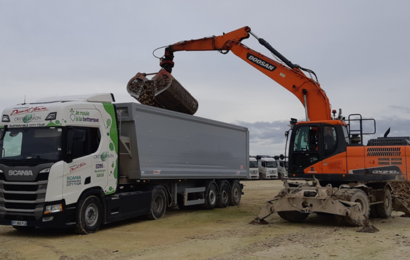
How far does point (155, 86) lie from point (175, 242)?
224 inches

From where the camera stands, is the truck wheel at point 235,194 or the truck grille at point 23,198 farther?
the truck wheel at point 235,194

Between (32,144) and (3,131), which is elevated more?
(3,131)

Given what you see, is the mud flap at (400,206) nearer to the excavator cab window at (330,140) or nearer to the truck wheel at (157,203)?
the excavator cab window at (330,140)

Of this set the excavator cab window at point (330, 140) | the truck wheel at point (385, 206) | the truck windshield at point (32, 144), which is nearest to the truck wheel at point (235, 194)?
the truck wheel at point (385, 206)

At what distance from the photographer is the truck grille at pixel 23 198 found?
31.7 feet

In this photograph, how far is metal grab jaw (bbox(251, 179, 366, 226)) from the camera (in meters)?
10.9

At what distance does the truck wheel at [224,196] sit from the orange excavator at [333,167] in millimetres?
4598

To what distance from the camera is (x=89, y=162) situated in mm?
10555

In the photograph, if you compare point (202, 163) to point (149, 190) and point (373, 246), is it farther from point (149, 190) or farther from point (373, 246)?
point (373, 246)

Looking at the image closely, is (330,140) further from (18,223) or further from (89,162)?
(18,223)

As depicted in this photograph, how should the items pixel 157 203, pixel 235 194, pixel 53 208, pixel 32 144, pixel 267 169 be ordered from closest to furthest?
pixel 53 208 < pixel 32 144 < pixel 157 203 < pixel 235 194 < pixel 267 169

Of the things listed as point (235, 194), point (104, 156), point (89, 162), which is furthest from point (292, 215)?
point (235, 194)

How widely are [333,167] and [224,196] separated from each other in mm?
6012

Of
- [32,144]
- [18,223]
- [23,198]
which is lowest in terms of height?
[18,223]
